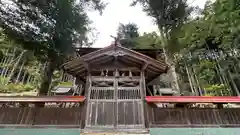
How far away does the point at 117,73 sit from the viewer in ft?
26.0

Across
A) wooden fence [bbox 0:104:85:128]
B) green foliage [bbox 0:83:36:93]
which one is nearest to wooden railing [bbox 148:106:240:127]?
wooden fence [bbox 0:104:85:128]

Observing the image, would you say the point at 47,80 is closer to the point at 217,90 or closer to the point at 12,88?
the point at 12,88

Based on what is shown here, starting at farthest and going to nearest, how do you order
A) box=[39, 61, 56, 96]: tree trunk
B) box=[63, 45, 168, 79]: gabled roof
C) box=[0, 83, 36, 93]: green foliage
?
1. box=[0, 83, 36, 93]: green foliage
2. box=[39, 61, 56, 96]: tree trunk
3. box=[63, 45, 168, 79]: gabled roof

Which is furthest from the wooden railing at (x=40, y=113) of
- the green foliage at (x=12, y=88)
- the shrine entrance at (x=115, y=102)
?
the green foliage at (x=12, y=88)

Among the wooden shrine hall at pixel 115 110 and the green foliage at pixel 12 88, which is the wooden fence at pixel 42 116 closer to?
the wooden shrine hall at pixel 115 110

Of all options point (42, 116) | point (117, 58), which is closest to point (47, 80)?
point (42, 116)

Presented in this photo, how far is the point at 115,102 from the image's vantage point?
7277 mm

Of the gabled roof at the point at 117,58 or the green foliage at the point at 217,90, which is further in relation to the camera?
the green foliage at the point at 217,90

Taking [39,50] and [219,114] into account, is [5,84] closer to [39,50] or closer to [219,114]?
[39,50]

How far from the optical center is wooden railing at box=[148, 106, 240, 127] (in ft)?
23.0

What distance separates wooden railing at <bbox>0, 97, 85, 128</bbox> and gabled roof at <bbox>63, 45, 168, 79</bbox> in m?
1.51

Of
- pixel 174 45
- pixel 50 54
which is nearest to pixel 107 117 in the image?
pixel 50 54

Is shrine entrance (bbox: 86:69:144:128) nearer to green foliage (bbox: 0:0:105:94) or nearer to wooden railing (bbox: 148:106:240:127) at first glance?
wooden railing (bbox: 148:106:240:127)

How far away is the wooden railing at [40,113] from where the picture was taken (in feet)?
22.8
